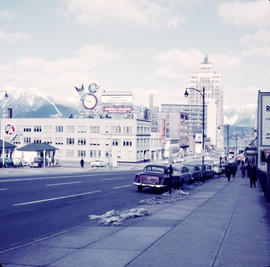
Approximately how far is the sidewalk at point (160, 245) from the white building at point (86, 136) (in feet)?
281

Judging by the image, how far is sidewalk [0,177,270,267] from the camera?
8.30 metres

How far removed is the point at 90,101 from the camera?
93.7m

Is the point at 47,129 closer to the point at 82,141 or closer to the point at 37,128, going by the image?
the point at 37,128

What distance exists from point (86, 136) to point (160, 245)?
92.6 meters

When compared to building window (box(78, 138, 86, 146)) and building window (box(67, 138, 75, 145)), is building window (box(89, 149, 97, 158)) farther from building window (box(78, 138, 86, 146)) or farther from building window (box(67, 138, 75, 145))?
building window (box(67, 138, 75, 145))

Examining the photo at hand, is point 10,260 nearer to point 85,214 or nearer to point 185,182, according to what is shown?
point 85,214

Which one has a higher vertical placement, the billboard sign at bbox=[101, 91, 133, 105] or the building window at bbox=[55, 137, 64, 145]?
the billboard sign at bbox=[101, 91, 133, 105]

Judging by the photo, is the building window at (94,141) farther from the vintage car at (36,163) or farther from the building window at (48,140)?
the vintage car at (36,163)

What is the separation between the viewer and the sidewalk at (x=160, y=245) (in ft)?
27.2

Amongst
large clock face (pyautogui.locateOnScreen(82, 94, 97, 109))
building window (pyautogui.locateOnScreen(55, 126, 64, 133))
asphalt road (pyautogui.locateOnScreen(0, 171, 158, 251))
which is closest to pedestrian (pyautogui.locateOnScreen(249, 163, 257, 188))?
asphalt road (pyautogui.locateOnScreen(0, 171, 158, 251))

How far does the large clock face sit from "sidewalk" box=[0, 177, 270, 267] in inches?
3138

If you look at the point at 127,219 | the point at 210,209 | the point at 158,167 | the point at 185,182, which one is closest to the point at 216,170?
the point at 185,182

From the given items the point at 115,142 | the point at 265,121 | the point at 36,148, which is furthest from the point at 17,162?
the point at 265,121

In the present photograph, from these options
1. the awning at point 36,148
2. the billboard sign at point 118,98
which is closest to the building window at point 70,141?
the billboard sign at point 118,98
